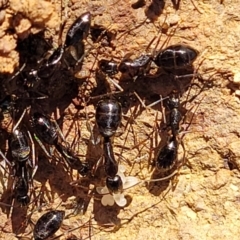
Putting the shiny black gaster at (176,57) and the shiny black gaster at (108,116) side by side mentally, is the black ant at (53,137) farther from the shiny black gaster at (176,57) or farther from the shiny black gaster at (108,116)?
the shiny black gaster at (176,57)

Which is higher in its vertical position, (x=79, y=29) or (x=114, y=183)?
(x=79, y=29)

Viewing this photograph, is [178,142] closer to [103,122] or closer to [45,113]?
[103,122]

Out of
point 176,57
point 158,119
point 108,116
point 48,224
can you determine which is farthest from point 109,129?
point 48,224

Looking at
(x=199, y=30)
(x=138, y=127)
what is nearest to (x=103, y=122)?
(x=138, y=127)

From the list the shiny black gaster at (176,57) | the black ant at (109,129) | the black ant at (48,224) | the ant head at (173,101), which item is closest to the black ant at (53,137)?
the black ant at (109,129)

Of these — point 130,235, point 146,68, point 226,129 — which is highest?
point 146,68

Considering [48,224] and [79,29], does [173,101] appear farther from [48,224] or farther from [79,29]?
[48,224]
